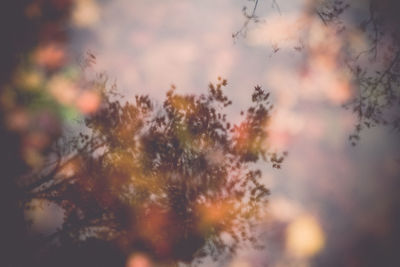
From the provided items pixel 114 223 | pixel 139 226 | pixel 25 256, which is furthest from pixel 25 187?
pixel 139 226

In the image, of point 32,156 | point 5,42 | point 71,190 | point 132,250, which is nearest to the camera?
point 5,42

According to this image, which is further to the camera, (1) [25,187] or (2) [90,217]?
(2) [90,217]

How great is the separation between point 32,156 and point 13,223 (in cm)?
289

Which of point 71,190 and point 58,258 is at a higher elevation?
point 71,190

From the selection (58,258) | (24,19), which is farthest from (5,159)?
(58,258)

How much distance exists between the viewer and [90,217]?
47.3 feet

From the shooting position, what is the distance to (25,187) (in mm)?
11672

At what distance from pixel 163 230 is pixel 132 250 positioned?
275 centimetres

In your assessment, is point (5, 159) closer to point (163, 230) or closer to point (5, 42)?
point (5, 42)

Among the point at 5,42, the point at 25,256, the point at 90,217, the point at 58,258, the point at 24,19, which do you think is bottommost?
the point at 25,256

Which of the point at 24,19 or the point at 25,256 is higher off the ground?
the point at 24,19

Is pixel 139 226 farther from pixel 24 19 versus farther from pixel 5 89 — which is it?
pixel 24 19

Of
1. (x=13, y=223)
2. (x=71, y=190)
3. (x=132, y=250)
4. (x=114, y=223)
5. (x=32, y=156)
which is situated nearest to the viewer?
(x=13, y=223)

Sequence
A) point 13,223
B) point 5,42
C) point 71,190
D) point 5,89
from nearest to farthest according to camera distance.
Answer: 1. point 5,42
2. point 5,89
3. point 13,223
4. point 71,190
